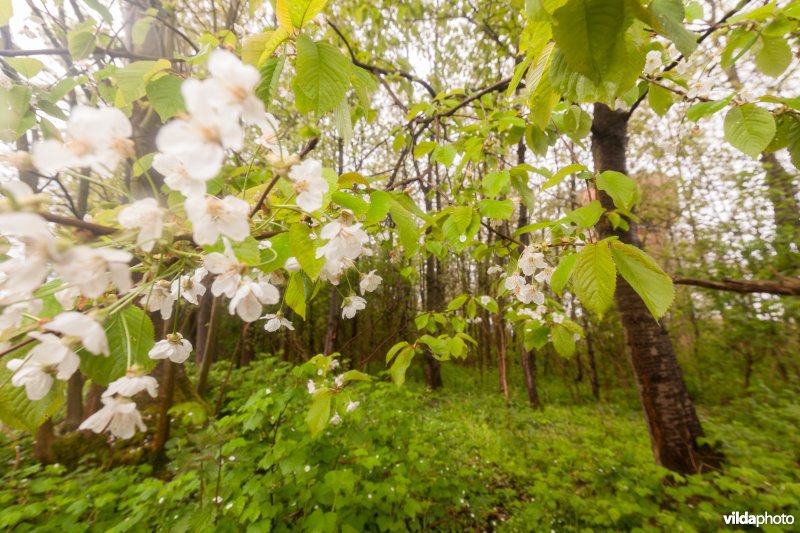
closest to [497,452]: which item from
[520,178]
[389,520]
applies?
[389,520]

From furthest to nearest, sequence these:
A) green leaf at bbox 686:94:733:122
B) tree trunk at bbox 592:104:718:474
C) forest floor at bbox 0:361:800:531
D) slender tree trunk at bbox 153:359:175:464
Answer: slender tree trunk at bbox 153:359:175:464, tree trunk at bbox 592:104:718:474, forest floor at bbox 0:361:800:531, green leaf at bbox 686:94:733:122

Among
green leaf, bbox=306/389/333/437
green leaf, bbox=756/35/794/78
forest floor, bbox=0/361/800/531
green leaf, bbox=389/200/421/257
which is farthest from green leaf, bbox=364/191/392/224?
forest floor, bbox=0/361/800/531

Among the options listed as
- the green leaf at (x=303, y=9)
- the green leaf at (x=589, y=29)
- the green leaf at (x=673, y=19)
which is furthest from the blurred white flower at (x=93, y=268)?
the green leaf at (x=673, y=19)

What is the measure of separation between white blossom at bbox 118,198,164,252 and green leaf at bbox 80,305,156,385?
0.85ft

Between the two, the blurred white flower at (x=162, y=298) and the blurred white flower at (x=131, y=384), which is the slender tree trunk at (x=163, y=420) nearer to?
the blurred white flower at (x=162, y=298)

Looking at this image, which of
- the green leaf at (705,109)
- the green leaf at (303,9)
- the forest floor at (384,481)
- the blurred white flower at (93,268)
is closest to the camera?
the blurred white flower at (93,268)

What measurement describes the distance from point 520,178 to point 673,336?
354 inches

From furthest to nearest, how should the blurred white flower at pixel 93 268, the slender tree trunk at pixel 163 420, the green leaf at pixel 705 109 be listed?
the slender tree trunk at pixel 163 420 → the green leaf at pixel 705 109 → the blurred white flower at pixel 93 268

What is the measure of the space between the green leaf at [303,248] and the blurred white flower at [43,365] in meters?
0.40

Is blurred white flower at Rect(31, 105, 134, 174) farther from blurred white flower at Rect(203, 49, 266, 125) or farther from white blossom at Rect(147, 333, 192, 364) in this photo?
white blossom at Rect(147, 333, 192, 364)

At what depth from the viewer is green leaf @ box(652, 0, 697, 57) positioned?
2.25ft

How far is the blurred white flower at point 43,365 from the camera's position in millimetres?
521

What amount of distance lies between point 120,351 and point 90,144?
425mm

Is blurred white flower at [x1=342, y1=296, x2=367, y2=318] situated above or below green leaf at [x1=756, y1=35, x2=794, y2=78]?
below
